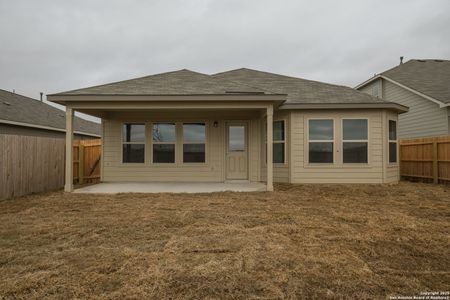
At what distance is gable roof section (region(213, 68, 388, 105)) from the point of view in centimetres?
927

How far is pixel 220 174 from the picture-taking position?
9.72 meters

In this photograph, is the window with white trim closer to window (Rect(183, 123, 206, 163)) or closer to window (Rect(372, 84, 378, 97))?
window (Rect(183, 123, 206, 163))

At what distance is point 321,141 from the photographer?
9148 millimetres

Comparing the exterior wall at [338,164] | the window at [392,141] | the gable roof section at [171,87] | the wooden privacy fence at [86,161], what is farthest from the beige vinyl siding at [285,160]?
the wooden privacy fence at [86,161]

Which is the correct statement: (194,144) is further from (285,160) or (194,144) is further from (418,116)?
(418,116)

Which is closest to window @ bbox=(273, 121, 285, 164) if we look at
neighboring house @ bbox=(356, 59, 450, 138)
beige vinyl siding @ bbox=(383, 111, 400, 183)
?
beige vinyl siding @ bbox=(383, 111, 400, 183)

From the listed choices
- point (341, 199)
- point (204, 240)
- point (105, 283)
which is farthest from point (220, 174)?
Answer: point (105, 283)

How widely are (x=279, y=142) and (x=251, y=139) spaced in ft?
3.16

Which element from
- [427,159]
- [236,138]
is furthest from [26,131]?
[427,159]

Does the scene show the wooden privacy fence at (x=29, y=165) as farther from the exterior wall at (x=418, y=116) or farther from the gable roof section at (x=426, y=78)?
the exterior wall at (x=418, y=116)

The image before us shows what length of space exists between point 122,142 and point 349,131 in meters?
7.65

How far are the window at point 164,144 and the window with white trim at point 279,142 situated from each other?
350 centimetres

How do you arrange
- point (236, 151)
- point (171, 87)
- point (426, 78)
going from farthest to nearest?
point (426, 78) < point (236, 151) < point (171, 87)

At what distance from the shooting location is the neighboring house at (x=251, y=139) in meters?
9.12
